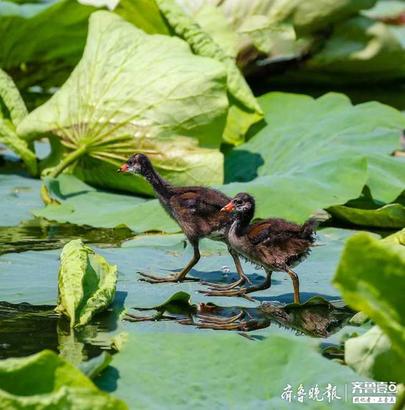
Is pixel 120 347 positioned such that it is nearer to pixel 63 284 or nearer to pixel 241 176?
pixel 63 284

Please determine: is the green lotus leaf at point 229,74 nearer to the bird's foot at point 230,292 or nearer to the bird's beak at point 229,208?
the bird's beak at point 229,208

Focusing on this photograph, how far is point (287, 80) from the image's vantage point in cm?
930

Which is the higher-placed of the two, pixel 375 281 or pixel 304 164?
pixel 375 281

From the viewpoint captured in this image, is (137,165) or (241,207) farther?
(137,165)

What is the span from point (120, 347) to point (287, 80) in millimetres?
6098

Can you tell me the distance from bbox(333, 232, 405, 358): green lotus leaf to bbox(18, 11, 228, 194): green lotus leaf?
3.64m

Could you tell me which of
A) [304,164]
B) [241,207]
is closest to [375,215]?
[304,164]

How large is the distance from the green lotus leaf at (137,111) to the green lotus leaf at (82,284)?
1.96 metres

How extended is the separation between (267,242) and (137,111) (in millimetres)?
1907

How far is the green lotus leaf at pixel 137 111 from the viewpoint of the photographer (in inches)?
241

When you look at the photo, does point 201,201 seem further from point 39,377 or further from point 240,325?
point 39,377

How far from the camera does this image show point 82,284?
4.07 meters

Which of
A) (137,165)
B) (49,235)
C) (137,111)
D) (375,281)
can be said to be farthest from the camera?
(137,111)

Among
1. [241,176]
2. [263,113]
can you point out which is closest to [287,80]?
[263,113]
